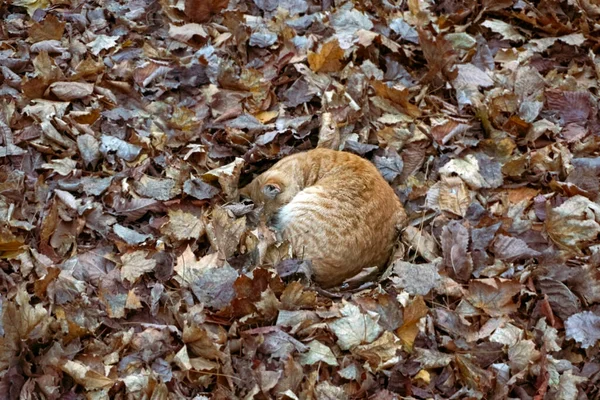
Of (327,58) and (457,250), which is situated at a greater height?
(327,58)

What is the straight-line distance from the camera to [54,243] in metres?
4.14

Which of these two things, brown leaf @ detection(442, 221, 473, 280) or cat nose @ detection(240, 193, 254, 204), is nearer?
brown leaf @ detection(442, 221, 473, 280)

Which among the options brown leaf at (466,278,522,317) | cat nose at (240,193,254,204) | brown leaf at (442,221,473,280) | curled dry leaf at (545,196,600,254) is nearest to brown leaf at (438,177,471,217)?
brown leaf at (442,221,473,280)

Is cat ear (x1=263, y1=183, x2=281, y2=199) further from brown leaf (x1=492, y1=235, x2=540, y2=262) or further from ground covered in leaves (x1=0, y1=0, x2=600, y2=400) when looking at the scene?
brown leaf (x1=492, y1=235, x2=540, y2=262)

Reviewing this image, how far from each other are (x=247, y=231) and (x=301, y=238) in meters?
0.38

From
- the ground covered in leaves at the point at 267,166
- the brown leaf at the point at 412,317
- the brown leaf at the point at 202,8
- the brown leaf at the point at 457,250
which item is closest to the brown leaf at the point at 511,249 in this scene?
the ground covered in leaves at the point at 267,166

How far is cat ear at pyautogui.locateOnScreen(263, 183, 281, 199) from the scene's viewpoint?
4.85 m

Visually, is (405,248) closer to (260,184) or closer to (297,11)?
(260,184)

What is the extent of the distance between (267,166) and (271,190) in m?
0.45

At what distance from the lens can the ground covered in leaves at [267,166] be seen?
11.8 ft

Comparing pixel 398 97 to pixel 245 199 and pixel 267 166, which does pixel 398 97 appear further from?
pixel 245 199

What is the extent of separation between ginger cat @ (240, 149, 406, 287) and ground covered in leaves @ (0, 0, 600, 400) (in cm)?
20

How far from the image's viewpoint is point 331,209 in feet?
15.1

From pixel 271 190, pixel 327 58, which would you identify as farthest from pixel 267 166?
pixel 327 58
